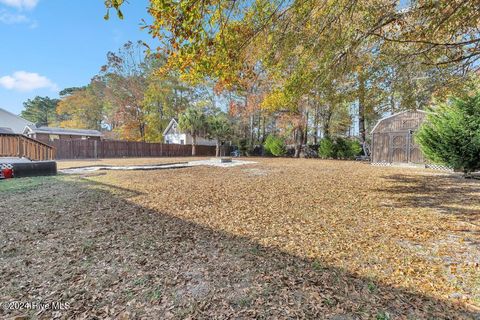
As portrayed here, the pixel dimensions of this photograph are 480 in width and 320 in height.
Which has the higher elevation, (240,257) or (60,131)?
(60,131)

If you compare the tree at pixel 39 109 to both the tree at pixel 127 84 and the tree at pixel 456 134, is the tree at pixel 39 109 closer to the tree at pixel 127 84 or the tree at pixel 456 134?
the tree at pixel 127 84

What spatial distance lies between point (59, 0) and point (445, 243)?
409 inches

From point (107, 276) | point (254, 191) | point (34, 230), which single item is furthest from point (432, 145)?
point (34, 230)

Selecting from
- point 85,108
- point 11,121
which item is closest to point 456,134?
point 11,121

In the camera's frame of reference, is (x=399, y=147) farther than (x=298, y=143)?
No

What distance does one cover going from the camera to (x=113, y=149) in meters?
21.7

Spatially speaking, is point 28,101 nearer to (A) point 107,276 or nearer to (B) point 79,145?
(B) point 79,145

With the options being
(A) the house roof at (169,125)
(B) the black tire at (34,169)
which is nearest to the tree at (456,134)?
(B) the black tire at (34,169)

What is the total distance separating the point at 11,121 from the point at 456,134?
114ft

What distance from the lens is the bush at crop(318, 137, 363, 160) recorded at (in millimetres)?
19319

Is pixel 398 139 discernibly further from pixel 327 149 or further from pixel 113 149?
pixel 113 149

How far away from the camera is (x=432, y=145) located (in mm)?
8516

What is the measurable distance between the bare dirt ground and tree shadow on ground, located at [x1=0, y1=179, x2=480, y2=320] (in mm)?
11

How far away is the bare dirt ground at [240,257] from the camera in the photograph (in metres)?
1.78
